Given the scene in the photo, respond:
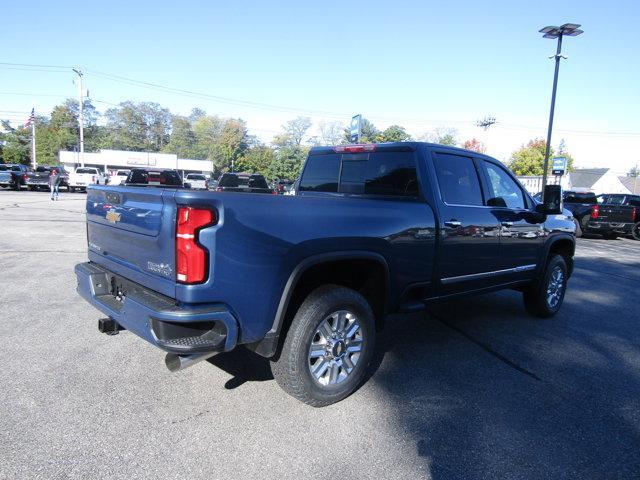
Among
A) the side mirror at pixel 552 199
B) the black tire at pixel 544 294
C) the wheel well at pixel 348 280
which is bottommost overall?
the black tire at pixel 544 294

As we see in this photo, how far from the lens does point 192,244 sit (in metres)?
2.52

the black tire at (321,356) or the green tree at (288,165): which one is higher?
the green tree at (288,165)

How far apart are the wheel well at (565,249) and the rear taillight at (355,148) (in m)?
3.16

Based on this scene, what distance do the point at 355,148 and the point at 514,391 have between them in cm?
267

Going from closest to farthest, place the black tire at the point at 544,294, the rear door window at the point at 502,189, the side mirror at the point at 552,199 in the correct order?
the rear door window at the point at 502,189
the side mirror at the point at 552,199
the black tire at the point at 544,294

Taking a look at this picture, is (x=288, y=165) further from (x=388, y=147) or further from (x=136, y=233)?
(x=136, y=233)

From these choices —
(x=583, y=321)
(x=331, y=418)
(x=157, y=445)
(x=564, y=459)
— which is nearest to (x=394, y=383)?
(x=331, y=418)

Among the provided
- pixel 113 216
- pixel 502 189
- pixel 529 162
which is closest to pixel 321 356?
pixel 113 216

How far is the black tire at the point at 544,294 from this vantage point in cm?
572

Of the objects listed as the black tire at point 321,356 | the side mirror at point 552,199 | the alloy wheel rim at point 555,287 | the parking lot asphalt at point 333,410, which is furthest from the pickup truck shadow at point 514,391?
the side mirror at point 552,199

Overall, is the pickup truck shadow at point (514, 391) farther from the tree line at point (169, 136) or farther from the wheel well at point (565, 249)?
the tree line at point (169, 136)

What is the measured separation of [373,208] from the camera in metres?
3.44

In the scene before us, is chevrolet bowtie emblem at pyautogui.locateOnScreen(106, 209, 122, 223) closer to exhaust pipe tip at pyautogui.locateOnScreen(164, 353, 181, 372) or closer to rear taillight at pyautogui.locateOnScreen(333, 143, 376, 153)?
exhaust pipe tip at pyautogui.locateOnScreen(164, 353, 181, 372)

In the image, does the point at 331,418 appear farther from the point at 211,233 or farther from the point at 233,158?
the point at 233,158
